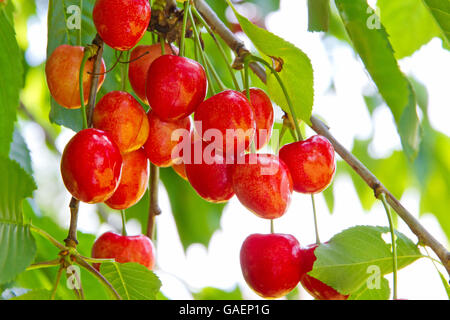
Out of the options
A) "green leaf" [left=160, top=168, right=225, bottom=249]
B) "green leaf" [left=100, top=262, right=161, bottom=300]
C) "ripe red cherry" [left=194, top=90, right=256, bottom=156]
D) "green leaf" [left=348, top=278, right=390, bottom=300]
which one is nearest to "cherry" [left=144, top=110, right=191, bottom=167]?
"ripe red cherry" [left=194, top=90, right=256, bottom=156]

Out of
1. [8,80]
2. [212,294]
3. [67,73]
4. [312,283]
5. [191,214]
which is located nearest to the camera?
[67,73]

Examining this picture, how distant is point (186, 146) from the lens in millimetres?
1063

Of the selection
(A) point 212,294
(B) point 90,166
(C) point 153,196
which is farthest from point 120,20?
(A) point 212,294

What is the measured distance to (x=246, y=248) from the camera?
3.67 ft

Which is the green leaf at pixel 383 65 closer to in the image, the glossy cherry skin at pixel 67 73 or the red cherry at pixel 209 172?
the red cherry at pixel 209 172

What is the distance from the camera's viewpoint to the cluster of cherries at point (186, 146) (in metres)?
0.91

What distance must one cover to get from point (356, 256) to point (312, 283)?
0.09m

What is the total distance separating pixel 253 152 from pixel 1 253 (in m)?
0.43

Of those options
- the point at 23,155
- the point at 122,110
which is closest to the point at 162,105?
the point at 122,110

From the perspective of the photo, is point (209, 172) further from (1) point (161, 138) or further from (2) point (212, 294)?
(2) point (212, 294)

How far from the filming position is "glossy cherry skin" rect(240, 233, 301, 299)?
1.07m

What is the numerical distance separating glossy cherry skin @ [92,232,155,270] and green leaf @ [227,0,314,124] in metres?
0.40

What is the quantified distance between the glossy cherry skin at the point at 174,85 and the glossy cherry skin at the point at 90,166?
4.4 inches
